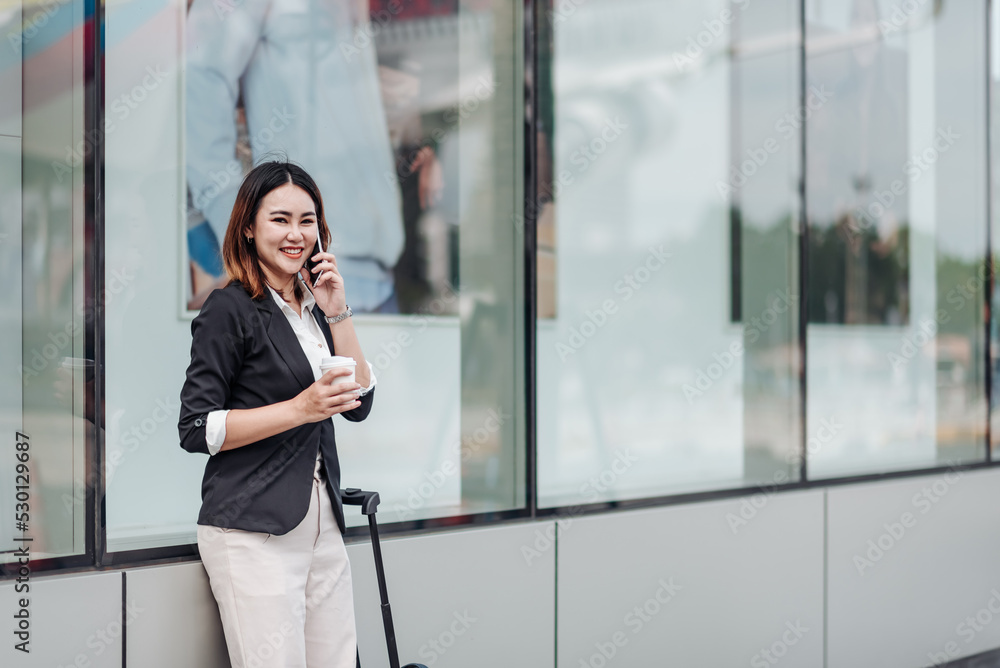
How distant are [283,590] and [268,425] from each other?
457 mm

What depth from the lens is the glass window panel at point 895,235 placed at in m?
5.28

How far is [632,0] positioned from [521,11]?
0.89m

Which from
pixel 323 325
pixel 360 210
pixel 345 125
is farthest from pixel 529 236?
pixel 323 325

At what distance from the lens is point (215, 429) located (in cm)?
224

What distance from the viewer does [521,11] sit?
4051 mm

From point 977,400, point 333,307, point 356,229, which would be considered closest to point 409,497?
point 356,229

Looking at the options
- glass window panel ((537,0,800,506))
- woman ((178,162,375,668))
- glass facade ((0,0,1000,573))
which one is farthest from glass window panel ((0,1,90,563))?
glass window panel ((537,0,800,506))

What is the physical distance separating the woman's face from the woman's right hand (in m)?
0.40

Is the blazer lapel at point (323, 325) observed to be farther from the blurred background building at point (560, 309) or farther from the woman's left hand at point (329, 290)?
the blurred background building at point (560, 309)


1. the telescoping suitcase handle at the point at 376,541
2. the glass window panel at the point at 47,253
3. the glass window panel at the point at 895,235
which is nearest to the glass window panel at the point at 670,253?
the glass window panel at the point at 895,235

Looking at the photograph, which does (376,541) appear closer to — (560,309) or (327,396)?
(327,396)

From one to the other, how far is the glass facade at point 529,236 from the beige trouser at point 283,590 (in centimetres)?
60

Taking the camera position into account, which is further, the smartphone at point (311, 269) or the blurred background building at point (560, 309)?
the blurred background building at point (560, 309)

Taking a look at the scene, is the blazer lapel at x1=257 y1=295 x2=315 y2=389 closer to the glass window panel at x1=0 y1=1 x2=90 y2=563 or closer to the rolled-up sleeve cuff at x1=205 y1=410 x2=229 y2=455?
the rolled-up sleeve cuff at x1=205 y1=410 x2=229 y2=455
